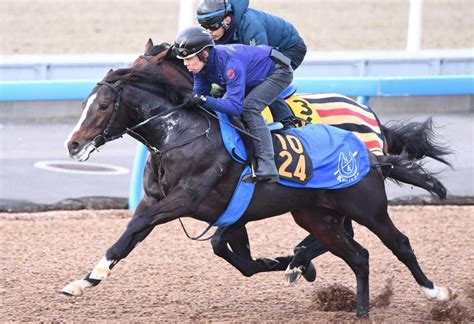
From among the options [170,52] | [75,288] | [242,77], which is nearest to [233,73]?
[242,77]

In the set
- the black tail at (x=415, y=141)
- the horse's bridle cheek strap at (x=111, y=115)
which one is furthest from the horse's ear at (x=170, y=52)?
the black tail at (x=415, y=141)

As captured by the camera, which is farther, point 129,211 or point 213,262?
point 129,211

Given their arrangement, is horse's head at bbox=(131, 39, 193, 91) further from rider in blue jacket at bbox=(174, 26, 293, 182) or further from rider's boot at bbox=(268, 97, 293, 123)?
rider's boot at bbox=(268, 97, 293, 123)

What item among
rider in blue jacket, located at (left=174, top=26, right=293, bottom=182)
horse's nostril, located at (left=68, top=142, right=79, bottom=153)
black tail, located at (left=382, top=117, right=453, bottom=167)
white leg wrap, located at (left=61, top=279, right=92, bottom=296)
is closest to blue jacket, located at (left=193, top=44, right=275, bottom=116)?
rider in blue jacket, located at (left=174, top=26, right=293, bottom=182)

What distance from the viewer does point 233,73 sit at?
5930 mm

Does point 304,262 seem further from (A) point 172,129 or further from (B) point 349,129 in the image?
(A) point 172,129

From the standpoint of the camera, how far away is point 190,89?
6.21 metres

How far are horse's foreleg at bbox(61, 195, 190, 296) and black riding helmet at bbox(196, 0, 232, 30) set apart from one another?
1263 millimetres

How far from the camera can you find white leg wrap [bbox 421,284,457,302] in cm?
656

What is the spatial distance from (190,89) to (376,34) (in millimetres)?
17368

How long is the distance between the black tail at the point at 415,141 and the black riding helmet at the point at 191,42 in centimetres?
223

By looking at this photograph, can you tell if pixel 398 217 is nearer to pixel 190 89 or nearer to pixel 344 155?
pixel 344 155

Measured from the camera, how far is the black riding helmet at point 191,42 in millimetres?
5832

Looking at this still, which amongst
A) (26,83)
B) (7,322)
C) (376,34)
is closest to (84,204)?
(26,83)
